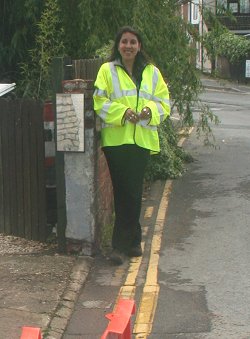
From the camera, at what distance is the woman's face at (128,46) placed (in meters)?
5.64

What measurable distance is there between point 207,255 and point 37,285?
1843 millimetres

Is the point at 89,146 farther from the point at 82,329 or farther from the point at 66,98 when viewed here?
the point at 82,329

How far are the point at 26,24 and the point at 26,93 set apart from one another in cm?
163

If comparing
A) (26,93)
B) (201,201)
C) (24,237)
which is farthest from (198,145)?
(24,237)

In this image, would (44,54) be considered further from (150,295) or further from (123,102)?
(150,295)

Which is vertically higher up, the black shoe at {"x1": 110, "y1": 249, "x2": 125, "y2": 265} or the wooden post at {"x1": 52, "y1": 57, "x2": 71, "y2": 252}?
the wooden post at {"x1": 52, "y1": 57, "x2": 71, "y2": 252}

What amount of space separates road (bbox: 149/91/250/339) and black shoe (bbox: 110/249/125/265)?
379 millimetres

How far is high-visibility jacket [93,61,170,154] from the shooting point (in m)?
5.54

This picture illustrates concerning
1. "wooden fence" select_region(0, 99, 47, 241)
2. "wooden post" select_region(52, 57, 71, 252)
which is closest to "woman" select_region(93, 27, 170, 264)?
"wooden post" select_region(52, 57, 71, 252)

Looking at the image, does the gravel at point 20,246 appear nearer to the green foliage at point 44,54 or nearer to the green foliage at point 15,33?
the green foliage at point 44,54

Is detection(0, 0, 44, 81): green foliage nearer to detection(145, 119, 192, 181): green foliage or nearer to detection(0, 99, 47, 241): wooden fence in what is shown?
Answer: detection(145, 119, 192, 181): green foliage

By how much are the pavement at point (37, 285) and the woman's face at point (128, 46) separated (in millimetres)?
1912

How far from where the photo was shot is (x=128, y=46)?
5.64m

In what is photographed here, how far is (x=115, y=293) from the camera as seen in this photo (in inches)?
205
